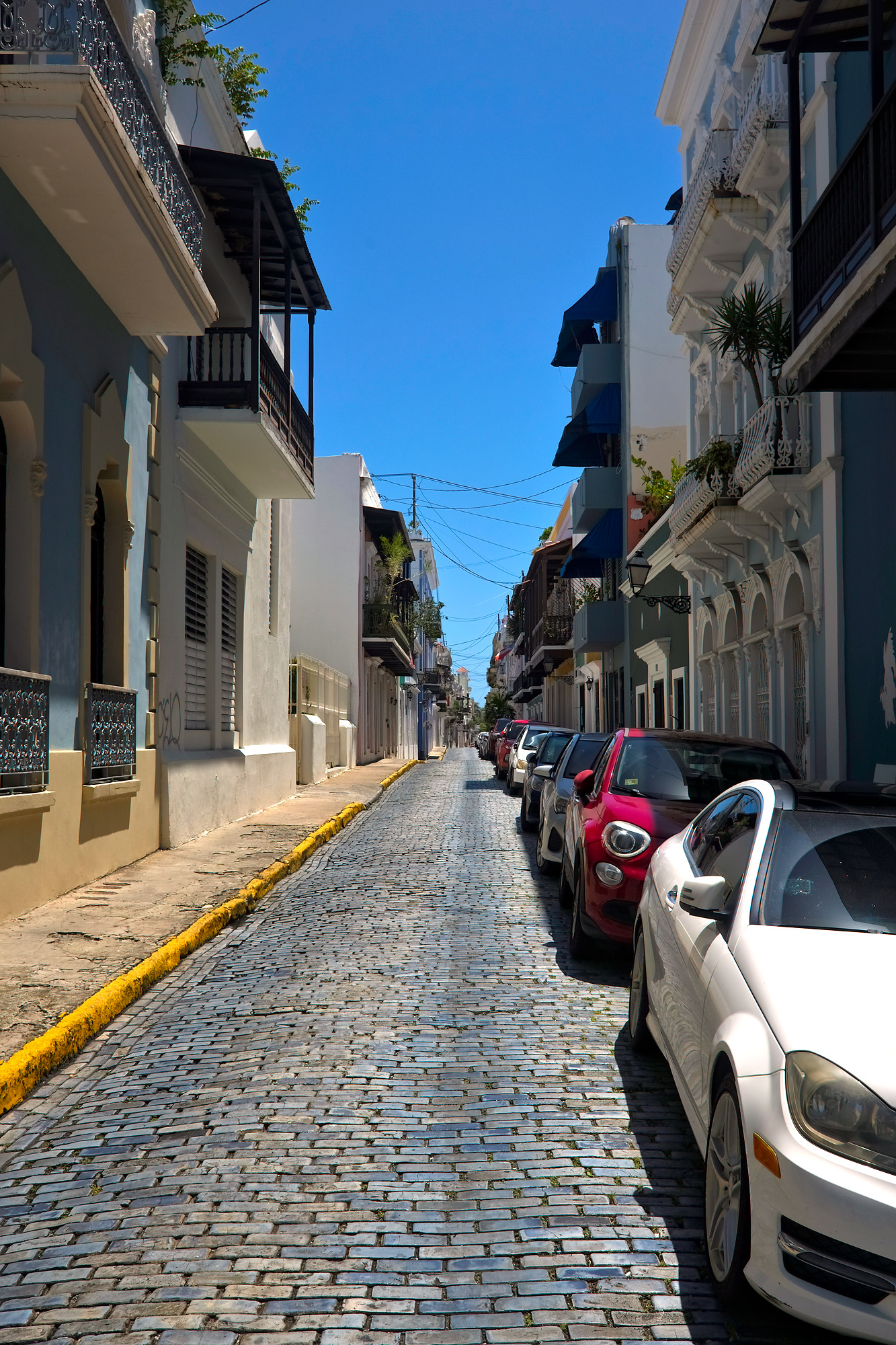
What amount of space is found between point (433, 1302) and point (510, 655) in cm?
8553

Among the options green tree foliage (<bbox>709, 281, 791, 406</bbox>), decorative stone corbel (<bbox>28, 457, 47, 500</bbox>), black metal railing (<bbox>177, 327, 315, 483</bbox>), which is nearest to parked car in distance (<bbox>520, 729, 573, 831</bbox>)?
green tree foliage (<bbox>709, 281, 791, 406</bbox>)

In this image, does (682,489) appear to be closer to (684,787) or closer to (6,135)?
(684,787)

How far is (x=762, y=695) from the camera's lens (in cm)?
1562

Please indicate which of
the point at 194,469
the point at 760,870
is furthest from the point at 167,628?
the point at 760,870

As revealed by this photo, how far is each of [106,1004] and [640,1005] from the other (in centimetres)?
286

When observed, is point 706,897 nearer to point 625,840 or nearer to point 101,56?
point 625,840

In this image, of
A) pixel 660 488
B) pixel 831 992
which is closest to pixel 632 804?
pixel 831 992

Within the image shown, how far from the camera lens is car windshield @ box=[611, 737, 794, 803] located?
7.74m

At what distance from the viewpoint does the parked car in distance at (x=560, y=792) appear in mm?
11000

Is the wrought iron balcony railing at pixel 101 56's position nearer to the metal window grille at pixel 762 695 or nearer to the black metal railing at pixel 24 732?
the black metal railing at pixel 24 732

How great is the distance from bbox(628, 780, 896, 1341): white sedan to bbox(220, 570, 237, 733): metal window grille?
1206 cm

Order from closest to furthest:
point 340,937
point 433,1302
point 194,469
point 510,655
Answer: point 433,1302, point 340,937, point 194,469, point 510,655

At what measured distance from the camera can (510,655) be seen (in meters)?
88.4

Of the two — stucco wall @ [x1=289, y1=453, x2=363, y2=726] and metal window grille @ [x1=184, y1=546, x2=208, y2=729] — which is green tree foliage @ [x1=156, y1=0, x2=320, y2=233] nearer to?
metal window grille @ [x1=184, y1=546, x2=208, y2=729]
